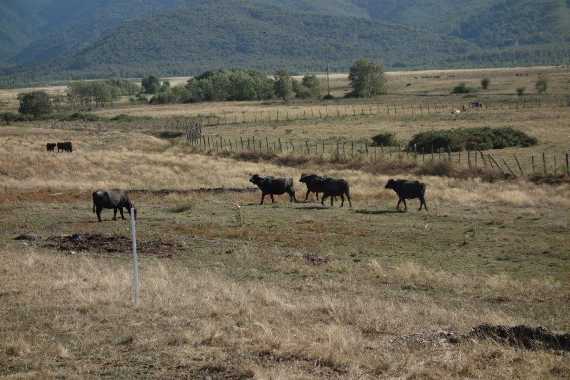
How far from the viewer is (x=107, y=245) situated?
73.6ft

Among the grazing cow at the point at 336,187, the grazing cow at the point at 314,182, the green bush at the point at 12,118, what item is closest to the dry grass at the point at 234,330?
the grazing cow at the point at 336,187

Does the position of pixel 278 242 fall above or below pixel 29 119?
below

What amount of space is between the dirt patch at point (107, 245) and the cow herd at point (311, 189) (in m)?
3.62

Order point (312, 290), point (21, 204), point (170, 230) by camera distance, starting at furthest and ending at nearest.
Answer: point (21, 204) < point (170, 230) < point (312, 290)

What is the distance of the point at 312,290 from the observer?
1712 centimetres

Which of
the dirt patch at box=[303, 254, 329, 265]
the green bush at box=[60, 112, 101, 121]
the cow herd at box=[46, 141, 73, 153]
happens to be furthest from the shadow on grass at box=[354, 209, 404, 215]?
the green bush at box=[60, 112, 101, 121]

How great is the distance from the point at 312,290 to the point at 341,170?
28.3m

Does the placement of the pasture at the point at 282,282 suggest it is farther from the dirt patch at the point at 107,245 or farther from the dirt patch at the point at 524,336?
the dirt patch at the point at 524,336

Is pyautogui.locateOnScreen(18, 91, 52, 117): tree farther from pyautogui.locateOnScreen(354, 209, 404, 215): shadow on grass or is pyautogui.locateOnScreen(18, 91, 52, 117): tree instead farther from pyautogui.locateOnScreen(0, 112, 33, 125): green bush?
pyautogui.locateOnScreen(354, 209, 404, 215): shadow on grass

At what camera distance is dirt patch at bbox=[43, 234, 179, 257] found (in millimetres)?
21750

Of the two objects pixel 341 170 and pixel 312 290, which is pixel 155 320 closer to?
pixel 312 290

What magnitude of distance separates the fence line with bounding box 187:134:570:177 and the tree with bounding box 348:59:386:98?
79109mm

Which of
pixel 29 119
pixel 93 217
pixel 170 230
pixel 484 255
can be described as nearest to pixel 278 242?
pixel 170 230

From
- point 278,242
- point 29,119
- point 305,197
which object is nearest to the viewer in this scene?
point 278,242
